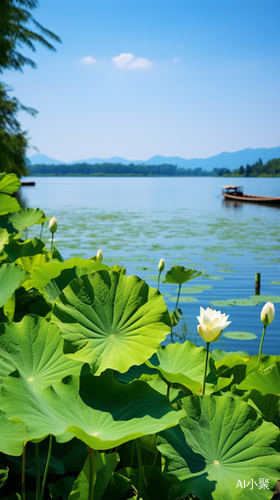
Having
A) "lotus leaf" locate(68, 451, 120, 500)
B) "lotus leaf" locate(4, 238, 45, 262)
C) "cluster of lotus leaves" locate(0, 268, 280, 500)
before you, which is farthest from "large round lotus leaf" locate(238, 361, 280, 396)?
"lotus leaf" locate(4, 238, 45, 262)

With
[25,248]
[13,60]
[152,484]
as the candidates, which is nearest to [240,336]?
[25,248]

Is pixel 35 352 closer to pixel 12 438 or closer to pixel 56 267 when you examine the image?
pixel 12 438

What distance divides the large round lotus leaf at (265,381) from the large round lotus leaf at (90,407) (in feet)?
1.16

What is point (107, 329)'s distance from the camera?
3.07 feet

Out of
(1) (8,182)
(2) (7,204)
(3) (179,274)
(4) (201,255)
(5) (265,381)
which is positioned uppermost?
(1) (8,182)

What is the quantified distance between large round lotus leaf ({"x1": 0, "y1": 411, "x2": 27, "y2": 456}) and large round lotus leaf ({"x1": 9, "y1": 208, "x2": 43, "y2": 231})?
215cm

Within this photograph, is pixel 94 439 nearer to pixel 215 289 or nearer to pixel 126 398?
pixel 126 398

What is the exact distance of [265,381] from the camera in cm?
103

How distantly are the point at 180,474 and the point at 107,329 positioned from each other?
0.36m

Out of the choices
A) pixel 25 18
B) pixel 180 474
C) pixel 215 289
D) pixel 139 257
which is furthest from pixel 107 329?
pixel 25 18

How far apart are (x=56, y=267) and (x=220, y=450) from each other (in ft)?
2.77

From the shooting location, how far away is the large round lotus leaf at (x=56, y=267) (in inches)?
54.2

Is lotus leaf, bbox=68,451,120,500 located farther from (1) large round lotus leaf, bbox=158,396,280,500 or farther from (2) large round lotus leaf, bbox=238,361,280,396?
(2) large round lotus leaf, bbox=238,361,280,396

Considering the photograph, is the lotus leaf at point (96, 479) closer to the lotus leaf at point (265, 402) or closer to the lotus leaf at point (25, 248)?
the lotus leaf at point (265, 402)
